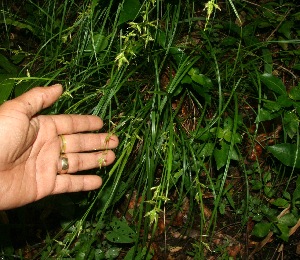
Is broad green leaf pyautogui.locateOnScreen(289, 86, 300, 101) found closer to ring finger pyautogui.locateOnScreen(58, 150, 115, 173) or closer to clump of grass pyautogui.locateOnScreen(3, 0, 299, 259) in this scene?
clump of grass pyautogui.locateOnScreen(3, 0, 299, 259)

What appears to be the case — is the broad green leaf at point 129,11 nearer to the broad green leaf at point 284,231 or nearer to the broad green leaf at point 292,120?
the broad green leaf at point 292,120

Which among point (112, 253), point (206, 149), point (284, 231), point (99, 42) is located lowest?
point (112, 253)

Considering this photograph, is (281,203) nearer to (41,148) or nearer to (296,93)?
(296,93)

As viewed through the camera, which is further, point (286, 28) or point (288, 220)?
point (286, 28)

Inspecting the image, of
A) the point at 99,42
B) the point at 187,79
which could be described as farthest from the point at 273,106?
the point at 99,42

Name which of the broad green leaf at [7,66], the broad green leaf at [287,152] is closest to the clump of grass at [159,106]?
the broad green leaf at [287,152]

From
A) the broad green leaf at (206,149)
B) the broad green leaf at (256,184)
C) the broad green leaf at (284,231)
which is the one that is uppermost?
the broad green leaf at (206,149)
